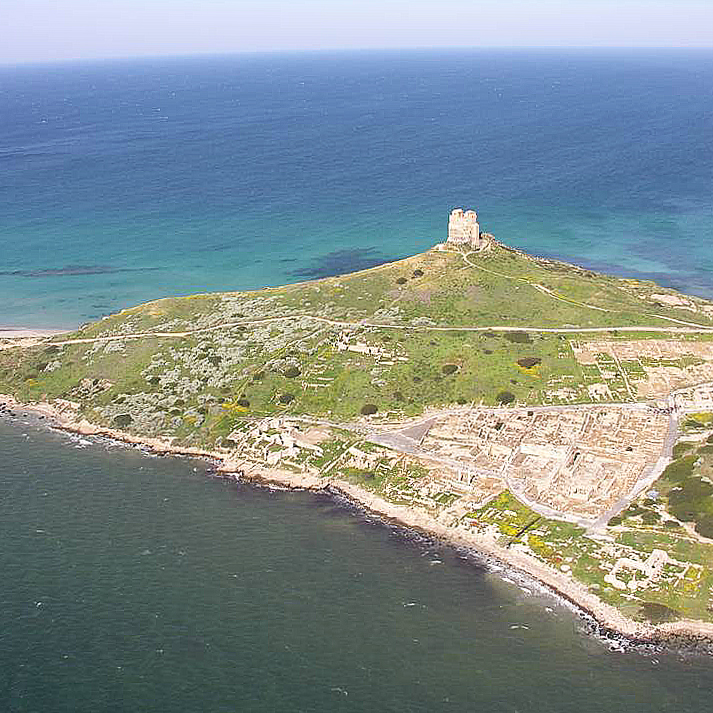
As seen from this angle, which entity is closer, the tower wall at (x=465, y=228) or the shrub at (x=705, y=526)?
the shrub at (x=705, y=526)

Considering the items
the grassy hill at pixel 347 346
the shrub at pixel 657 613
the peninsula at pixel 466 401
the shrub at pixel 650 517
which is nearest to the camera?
the shrub at pixel 657 613

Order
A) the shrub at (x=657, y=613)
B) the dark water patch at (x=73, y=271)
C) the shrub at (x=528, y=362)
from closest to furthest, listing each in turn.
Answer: the shrub at (x=657, y=613) → the shrub at (x=528, y=362) → the dark water patch at (x=73, y=271)

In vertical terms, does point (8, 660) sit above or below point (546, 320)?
below

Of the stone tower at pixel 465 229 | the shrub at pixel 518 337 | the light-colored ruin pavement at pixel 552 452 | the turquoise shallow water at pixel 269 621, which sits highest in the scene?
the stone tower at pixel 465 229

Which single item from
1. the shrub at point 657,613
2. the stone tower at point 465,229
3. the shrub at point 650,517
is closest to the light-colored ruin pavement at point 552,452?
the shrub at point 650,517

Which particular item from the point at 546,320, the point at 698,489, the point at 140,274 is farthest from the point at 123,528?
the point at 140,274

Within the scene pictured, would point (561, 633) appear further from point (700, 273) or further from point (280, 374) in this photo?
point (700, 273)

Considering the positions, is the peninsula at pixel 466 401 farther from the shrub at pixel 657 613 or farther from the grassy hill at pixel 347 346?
the grassy hill at pixel 347 346

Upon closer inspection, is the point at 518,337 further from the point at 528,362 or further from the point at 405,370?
the point at 405,370
